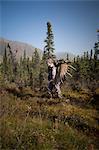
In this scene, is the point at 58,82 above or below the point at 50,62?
below

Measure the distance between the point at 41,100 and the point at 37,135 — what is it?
569cm

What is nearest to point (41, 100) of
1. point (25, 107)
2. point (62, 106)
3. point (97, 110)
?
point (62, 106)

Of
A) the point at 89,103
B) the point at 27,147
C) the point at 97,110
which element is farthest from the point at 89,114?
the point at 27,147

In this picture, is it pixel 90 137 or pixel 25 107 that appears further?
pixel 25 107

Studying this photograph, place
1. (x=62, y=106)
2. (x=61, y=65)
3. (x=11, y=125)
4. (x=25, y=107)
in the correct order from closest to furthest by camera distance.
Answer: (x=11, y=125), (x=25, y=107), (x=62, y=106), (x=61, y=65)

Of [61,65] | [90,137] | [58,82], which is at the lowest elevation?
[90,137]

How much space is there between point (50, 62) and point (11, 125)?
6310 mm

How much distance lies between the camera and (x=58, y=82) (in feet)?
43.2

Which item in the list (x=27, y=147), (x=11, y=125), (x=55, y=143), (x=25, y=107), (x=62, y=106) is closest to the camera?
(x=27, y=147)

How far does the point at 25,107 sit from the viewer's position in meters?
10.4

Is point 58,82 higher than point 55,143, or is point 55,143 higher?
point 58,82

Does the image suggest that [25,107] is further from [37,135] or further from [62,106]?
[37,135]

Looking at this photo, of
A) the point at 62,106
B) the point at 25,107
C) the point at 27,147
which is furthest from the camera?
the point at 62,106

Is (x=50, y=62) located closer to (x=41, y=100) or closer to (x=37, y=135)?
(x=41, y=100)
